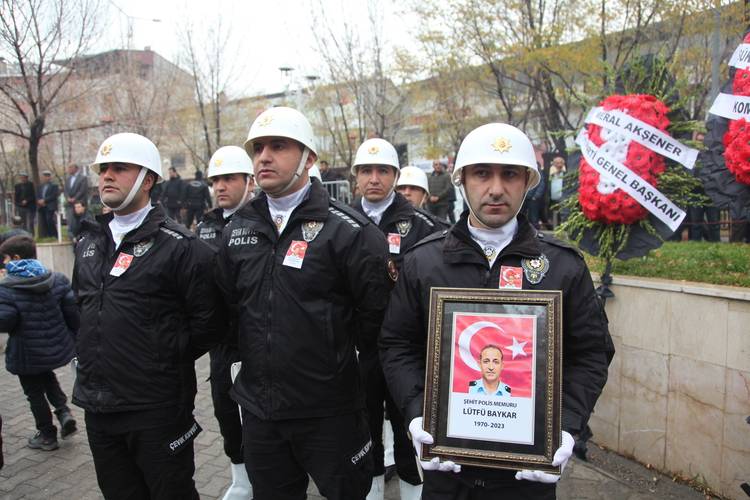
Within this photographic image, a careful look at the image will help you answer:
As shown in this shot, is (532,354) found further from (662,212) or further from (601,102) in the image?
(601,102)

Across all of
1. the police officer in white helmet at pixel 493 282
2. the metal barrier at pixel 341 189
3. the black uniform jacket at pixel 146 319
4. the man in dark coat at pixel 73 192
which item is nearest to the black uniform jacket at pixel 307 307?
the black uniform jacket at pixel 146 319

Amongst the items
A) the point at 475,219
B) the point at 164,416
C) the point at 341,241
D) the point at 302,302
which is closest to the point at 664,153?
the point at 475,219

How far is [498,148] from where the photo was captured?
2633 millimetres

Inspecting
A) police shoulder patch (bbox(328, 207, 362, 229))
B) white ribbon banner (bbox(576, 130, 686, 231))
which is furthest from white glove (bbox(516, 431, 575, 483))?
white ribbon banner (bbox(576, 130, 686, 231))

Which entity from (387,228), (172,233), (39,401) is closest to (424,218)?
(387,228)

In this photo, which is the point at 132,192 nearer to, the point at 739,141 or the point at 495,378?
the point at 495,378

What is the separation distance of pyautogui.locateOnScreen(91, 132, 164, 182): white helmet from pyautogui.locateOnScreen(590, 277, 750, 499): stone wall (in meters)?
3.92

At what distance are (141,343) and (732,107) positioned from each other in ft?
13.0

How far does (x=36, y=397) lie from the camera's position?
18.1ft

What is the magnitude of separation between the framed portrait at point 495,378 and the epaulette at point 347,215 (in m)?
0.93

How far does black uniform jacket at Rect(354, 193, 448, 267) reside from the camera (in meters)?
5.14

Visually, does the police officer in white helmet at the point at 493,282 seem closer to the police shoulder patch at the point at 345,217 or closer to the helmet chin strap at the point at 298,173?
the police shoulder patch at the point at 345,217

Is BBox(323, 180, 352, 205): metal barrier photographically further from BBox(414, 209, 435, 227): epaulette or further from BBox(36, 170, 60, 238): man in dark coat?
BBox(414, 209, 435, 227): epaulette

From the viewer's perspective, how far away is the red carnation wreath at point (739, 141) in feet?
11.5
